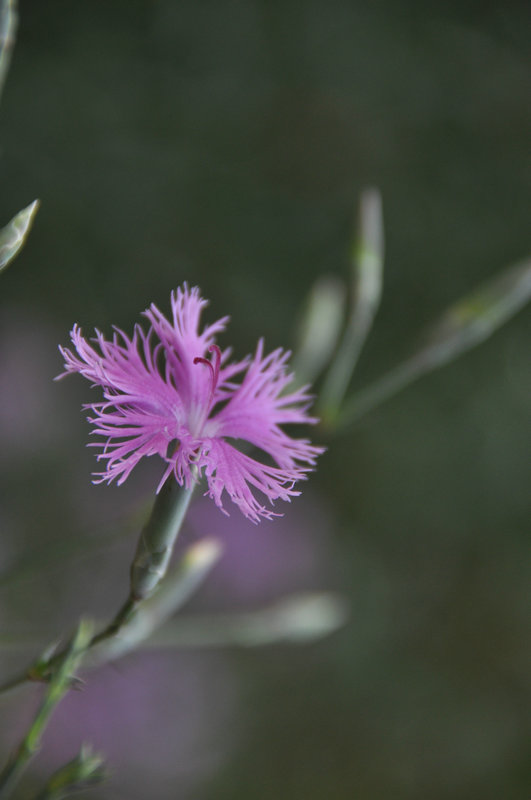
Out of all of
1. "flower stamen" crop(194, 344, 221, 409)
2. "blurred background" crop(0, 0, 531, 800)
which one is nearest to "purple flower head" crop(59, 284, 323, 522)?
"flower stamen" crop(194, 344, 221, 409)

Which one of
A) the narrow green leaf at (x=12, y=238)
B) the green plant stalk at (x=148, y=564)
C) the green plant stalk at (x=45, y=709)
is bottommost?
the green plant stalk at (x=45, y=709)

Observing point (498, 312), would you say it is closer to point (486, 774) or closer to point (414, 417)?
point (414, 417)

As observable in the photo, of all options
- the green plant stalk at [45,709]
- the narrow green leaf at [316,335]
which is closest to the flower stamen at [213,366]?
the green plant stalk at [45,709]

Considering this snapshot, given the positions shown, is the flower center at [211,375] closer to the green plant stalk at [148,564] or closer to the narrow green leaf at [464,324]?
the green plant stalk at [148,564]

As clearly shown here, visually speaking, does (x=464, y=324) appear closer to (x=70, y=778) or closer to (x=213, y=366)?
(x=213, y=366)

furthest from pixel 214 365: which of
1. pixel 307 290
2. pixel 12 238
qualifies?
pixel 307 290

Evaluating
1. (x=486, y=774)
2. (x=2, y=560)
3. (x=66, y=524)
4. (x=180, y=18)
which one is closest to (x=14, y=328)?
(x=66, y=524)
